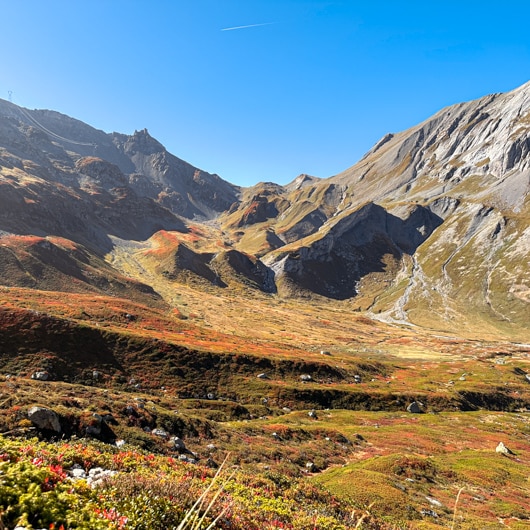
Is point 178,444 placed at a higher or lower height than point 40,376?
higher

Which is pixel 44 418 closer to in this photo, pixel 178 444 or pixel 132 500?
pixel 178 444

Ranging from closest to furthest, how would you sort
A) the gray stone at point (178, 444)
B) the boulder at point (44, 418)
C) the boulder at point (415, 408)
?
the boulder at point (44, 418)
the gray stone at point (178, 444)
the boulder at point (415, 408)

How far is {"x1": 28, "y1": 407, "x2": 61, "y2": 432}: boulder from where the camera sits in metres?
18.9

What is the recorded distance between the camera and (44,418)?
1925 centimetres

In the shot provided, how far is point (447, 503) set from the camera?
73.5ft

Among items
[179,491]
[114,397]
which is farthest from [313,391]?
[179,491]

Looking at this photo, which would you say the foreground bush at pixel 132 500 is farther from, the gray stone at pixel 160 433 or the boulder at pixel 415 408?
the boulder at pixel 415 408

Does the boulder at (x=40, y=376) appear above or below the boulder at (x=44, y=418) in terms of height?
below

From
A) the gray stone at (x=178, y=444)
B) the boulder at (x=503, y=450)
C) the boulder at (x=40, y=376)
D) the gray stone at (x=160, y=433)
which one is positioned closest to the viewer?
the gray stone at (x=178, y=444)

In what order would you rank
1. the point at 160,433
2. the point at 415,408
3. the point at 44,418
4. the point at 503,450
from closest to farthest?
the point at 44,418 → the point at 160,433 → the point at 503,450 → the point at 415,408

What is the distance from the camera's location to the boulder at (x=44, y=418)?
18.9 metres

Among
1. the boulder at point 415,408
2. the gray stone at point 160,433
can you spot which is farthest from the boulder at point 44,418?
the boulder at point 415,408

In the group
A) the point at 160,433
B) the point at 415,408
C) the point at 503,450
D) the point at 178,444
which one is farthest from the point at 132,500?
the point at 415,408

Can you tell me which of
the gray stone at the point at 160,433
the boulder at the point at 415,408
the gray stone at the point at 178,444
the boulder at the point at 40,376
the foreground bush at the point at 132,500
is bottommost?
the boulder at the point at 415,408
